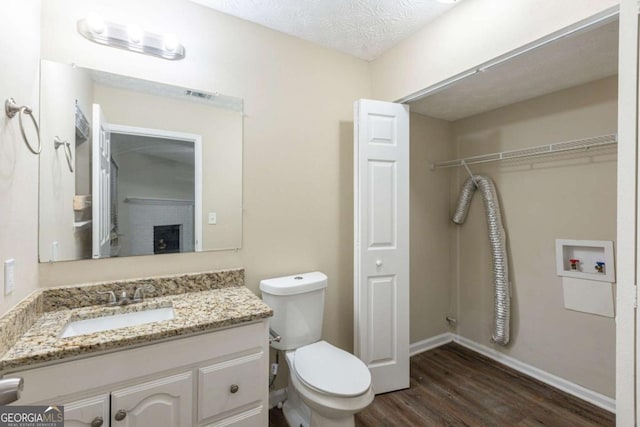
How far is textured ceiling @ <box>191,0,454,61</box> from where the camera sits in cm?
168

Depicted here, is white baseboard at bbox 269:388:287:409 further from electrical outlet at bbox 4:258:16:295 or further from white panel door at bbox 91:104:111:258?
electrical outlet at bbox 4:258:16:295

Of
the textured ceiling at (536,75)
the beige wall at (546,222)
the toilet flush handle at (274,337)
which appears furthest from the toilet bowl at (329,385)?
the textured ceiling at (536,75)

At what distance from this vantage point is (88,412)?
1.03 meters

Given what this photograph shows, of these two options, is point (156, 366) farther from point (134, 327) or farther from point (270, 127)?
point (270, 127)

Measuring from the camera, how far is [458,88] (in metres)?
2.14

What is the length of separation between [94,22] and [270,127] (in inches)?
38.5

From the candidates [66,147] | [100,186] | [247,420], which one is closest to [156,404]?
[247,420]

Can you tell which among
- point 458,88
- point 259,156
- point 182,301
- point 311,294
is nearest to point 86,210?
point 182,301

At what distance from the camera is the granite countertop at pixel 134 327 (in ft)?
3.18

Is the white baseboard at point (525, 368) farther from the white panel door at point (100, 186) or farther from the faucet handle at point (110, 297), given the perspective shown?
the white panel door at point (100, 186)

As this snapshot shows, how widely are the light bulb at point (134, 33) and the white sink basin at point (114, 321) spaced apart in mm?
1372

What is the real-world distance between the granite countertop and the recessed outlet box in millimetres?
2164

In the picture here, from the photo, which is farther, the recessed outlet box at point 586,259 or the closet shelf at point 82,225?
the recessed outlet box at point 586,259

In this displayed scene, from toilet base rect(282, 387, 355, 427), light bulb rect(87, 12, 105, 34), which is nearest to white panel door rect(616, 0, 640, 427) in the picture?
toilet base rect(282, 387, 355, 427)
